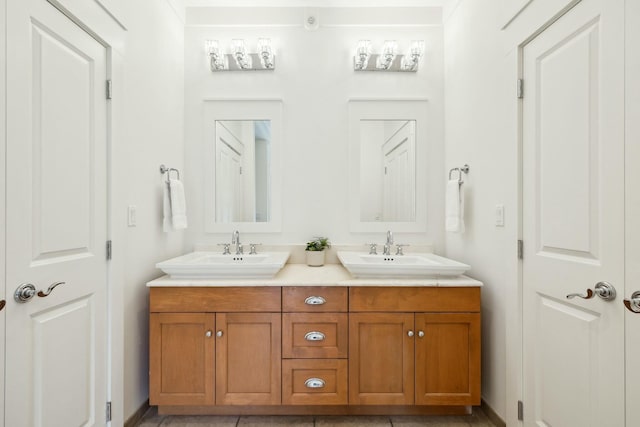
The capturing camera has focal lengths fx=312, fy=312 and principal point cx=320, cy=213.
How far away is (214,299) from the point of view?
168cm


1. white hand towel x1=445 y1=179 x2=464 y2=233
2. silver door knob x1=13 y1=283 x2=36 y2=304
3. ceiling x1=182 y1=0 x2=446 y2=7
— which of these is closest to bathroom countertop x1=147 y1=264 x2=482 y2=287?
white hand towel x1=445 y1=179 x2=464 y2=233

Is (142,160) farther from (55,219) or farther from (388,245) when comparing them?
(388,245)

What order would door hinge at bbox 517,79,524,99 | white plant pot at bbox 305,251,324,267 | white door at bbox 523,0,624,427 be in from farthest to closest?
white plant pot at bbox 305,251,324,267, door hinge at bbox 517,79,524,99, white door at bbox 523,0,624,427

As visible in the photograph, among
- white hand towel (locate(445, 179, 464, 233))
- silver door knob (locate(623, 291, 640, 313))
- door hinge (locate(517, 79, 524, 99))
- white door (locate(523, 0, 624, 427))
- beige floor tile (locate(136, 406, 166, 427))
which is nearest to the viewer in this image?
silver door knob (locate(623, 291, 640, 313))

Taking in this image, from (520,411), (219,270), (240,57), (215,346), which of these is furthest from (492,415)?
(240,57)

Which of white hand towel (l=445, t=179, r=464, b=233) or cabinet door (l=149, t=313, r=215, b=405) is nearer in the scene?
cabinet door (l=149, t=313, r=215, b=405)

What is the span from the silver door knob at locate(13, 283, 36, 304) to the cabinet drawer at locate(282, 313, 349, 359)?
1.04 m

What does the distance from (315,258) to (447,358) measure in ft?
3.23

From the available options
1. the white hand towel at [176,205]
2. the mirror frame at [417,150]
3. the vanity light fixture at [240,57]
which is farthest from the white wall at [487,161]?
the white hand towel at [176,205]

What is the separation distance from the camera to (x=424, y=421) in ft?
5.66

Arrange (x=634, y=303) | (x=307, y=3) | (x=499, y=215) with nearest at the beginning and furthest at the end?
(x=634, y=303)
(x=499, y=215)
(x=307, y=3)

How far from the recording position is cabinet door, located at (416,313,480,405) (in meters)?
1.66

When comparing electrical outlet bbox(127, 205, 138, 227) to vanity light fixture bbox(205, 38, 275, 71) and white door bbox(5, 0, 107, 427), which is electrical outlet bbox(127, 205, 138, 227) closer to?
white door bbox(5, 0, 107, 427)

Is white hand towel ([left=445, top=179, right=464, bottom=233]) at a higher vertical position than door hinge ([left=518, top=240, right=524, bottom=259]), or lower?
A: higher
